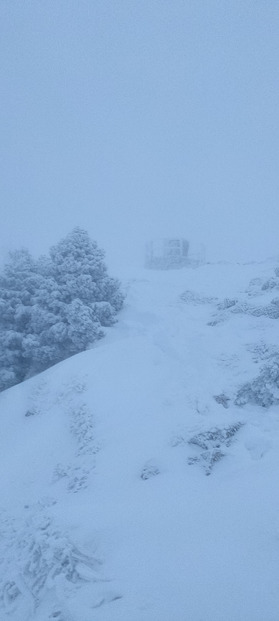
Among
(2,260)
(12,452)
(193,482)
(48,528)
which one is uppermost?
(2,260)

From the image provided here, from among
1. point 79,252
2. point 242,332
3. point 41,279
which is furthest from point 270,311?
point 41,279

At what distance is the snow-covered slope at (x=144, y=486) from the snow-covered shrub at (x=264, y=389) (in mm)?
319

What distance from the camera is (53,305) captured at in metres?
19.0

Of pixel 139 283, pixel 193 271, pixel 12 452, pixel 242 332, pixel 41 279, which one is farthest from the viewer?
pixel 193 271

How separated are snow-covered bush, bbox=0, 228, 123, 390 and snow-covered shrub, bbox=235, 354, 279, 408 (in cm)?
830

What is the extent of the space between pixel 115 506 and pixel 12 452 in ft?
19.0

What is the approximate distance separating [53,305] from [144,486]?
1186 cm

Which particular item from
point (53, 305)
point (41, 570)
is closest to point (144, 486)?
point (41, 570)

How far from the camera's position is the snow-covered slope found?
593cm

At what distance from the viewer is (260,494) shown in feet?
23.7

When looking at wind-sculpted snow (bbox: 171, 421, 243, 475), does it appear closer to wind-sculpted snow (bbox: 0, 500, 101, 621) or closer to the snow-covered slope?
the snow-covered slope

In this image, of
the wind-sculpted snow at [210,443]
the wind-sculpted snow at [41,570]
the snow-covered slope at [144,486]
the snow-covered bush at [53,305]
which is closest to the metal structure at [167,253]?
the snow-covered bush at [53,305]

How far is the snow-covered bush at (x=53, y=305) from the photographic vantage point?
18.2 metres

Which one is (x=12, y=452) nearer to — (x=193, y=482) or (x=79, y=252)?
(x=193, y=482)
